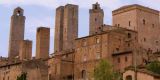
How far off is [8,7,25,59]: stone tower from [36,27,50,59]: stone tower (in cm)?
1358

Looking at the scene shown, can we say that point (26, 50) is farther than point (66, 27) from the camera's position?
No

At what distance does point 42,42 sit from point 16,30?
1624 centimetres

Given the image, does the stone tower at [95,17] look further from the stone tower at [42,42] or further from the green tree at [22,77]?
the green tree at [22,77]

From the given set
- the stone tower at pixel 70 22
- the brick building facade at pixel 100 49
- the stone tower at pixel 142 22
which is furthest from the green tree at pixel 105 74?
the stone tower at pixel 70 22

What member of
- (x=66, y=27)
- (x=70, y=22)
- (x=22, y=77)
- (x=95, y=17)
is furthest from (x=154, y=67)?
(x=70, y=22)

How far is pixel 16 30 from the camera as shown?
9275cm

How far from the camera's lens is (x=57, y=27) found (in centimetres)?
9031


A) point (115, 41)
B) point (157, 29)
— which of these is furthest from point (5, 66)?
point (157, 29)

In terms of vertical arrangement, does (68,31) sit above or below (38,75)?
above

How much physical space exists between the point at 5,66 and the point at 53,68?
7.75 meters

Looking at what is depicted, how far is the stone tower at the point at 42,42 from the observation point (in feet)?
254

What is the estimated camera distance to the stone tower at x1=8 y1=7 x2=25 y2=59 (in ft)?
300

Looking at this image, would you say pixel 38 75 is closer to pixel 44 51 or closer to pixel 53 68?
pixel 53 68

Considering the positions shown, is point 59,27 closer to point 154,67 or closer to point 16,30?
point 16,30
